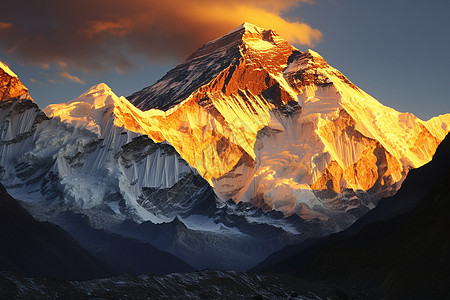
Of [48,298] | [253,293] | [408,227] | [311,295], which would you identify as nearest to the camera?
[48,298]

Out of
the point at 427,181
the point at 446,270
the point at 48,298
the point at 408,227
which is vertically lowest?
the point at 48,298

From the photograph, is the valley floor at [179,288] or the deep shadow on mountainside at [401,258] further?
the deep shadow on mountainside at [401,258]

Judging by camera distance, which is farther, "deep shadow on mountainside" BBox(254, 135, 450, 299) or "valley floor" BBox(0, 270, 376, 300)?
"deep shadow on mountainside" BBox(254, 135, 450, 299)

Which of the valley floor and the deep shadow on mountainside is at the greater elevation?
Answer: the deep shadow on mountainside

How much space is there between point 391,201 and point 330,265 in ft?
235

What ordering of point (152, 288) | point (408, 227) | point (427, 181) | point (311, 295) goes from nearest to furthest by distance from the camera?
point (152, 288) → point (311, 295) → point (408, 227) → point (427, 181)

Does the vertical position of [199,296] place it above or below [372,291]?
below

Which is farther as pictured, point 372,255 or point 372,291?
point 372,255

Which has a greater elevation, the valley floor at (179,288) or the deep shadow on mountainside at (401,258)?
the deep shadow on mountainside at (401,258)

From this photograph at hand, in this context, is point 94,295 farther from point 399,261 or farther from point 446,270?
point 399,261

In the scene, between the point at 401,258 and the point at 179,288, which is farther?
the point at 401,258

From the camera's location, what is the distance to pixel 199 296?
7875 centimetres

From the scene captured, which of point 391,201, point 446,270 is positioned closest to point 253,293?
point 446,270

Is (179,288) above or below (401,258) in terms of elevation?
below
